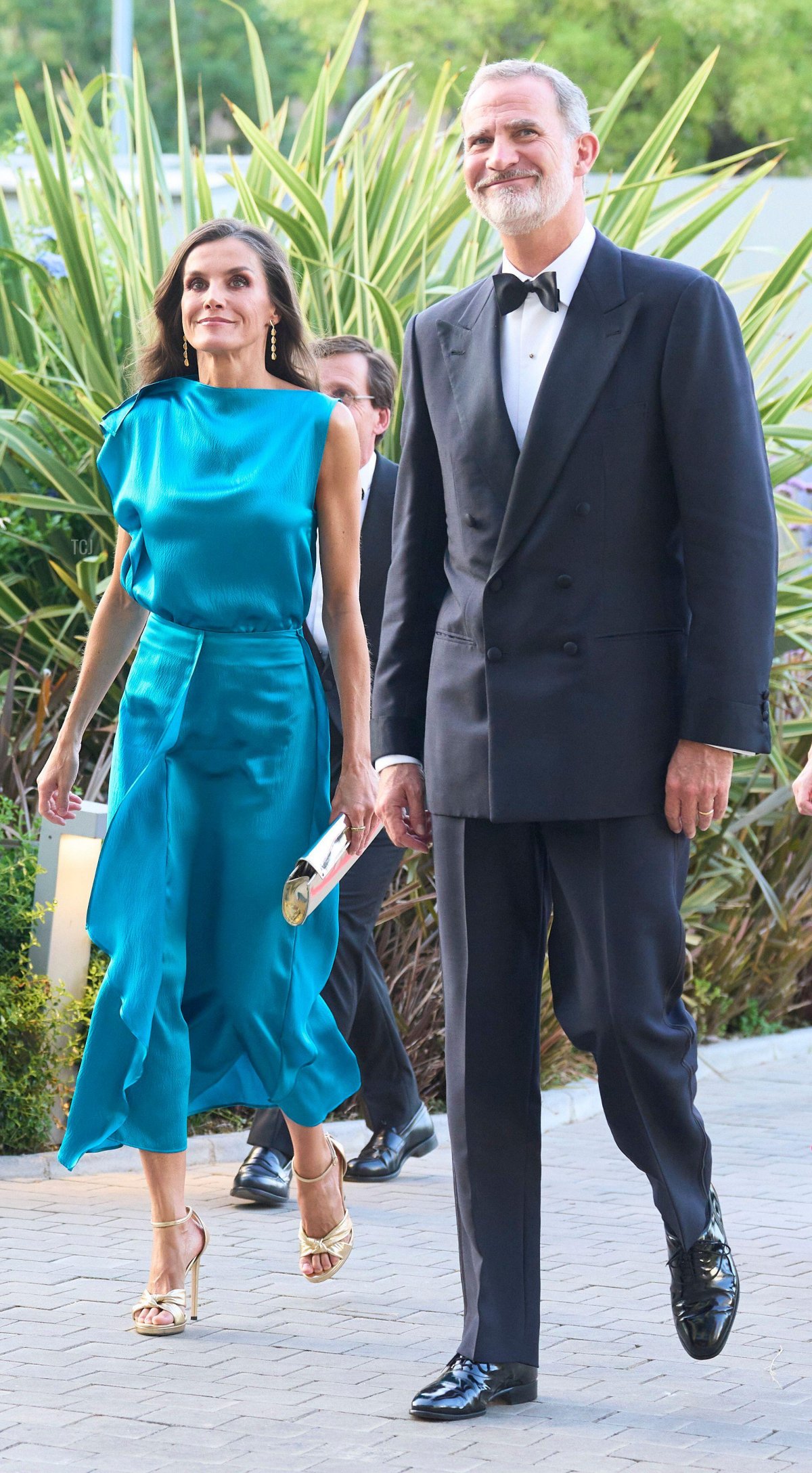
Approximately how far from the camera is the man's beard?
354 cm

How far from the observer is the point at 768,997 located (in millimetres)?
8352

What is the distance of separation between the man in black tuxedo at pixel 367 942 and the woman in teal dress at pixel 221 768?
0.96 m

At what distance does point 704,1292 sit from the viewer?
11.8 feet

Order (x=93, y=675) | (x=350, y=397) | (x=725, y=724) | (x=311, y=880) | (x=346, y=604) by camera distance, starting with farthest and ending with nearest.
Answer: (x=350, y=397)
(x=93, y=675)
(x=346, y=604)
(x=311, y=880)
(x=725, y=724)

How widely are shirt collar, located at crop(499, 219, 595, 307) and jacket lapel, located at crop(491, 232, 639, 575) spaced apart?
54 mm

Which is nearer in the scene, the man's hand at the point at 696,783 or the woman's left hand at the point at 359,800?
the man's hand at the point at 696,783

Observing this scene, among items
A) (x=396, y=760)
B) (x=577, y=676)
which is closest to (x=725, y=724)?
(x=577, y=676)

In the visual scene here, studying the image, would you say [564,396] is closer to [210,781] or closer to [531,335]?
[531,335]

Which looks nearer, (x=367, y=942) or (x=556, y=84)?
(x=556, y=84)

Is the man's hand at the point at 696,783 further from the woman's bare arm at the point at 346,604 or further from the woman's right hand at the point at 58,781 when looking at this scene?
the woman's right hand at the point at 58,781

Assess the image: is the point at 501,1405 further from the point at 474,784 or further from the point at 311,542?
the point at 311,542

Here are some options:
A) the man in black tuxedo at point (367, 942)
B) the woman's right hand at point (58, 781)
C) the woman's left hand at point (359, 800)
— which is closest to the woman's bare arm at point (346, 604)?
the woman's left hand at point (359, 800)

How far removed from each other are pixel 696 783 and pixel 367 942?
7.18ft

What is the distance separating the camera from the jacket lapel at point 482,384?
3.61 meters
